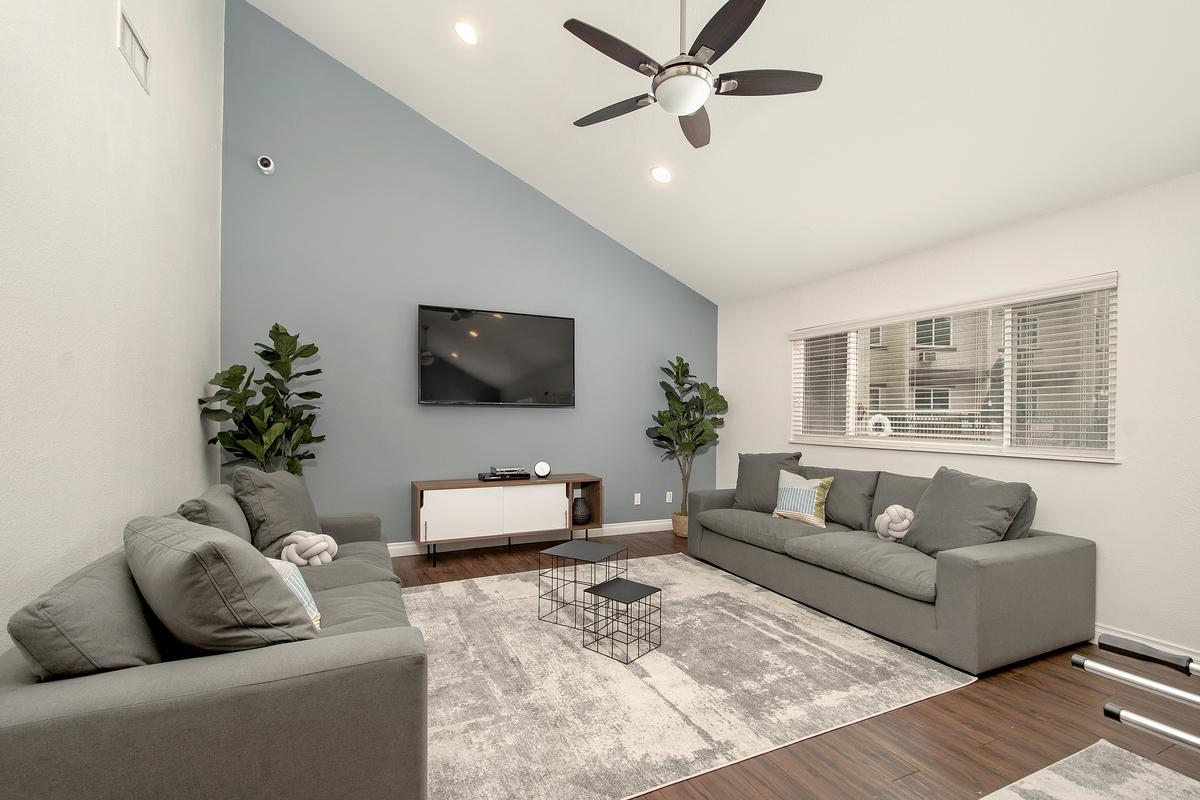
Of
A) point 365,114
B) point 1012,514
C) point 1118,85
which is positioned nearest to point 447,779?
point 1012,514

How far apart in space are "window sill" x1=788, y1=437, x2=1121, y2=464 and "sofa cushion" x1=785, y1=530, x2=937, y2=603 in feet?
2.67

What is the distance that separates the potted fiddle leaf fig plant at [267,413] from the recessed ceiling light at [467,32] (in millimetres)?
2266

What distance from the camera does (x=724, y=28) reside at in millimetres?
1976

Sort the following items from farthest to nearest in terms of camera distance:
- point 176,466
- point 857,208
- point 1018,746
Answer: point 857,208 → point 176,466 → point 1018,746

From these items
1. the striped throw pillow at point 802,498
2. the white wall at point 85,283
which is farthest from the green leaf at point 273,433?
the striped throw pillow at point 802,498

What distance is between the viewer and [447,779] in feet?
5.77

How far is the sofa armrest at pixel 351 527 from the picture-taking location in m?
3.30

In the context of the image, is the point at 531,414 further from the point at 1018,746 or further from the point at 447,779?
the point at 1018,746

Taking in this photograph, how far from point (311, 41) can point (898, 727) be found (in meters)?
5.73

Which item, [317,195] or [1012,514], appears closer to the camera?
[1012,514]

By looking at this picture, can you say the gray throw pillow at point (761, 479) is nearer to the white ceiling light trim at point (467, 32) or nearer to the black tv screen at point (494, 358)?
the black tv screen at point (494, 358)

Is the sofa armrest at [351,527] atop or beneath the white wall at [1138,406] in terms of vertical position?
beneath

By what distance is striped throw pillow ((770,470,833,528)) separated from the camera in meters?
3.94

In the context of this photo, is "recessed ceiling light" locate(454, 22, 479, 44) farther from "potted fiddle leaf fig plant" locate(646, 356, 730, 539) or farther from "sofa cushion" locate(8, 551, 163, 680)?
"sofa cushion" locate(8, 551, 163, 680)
